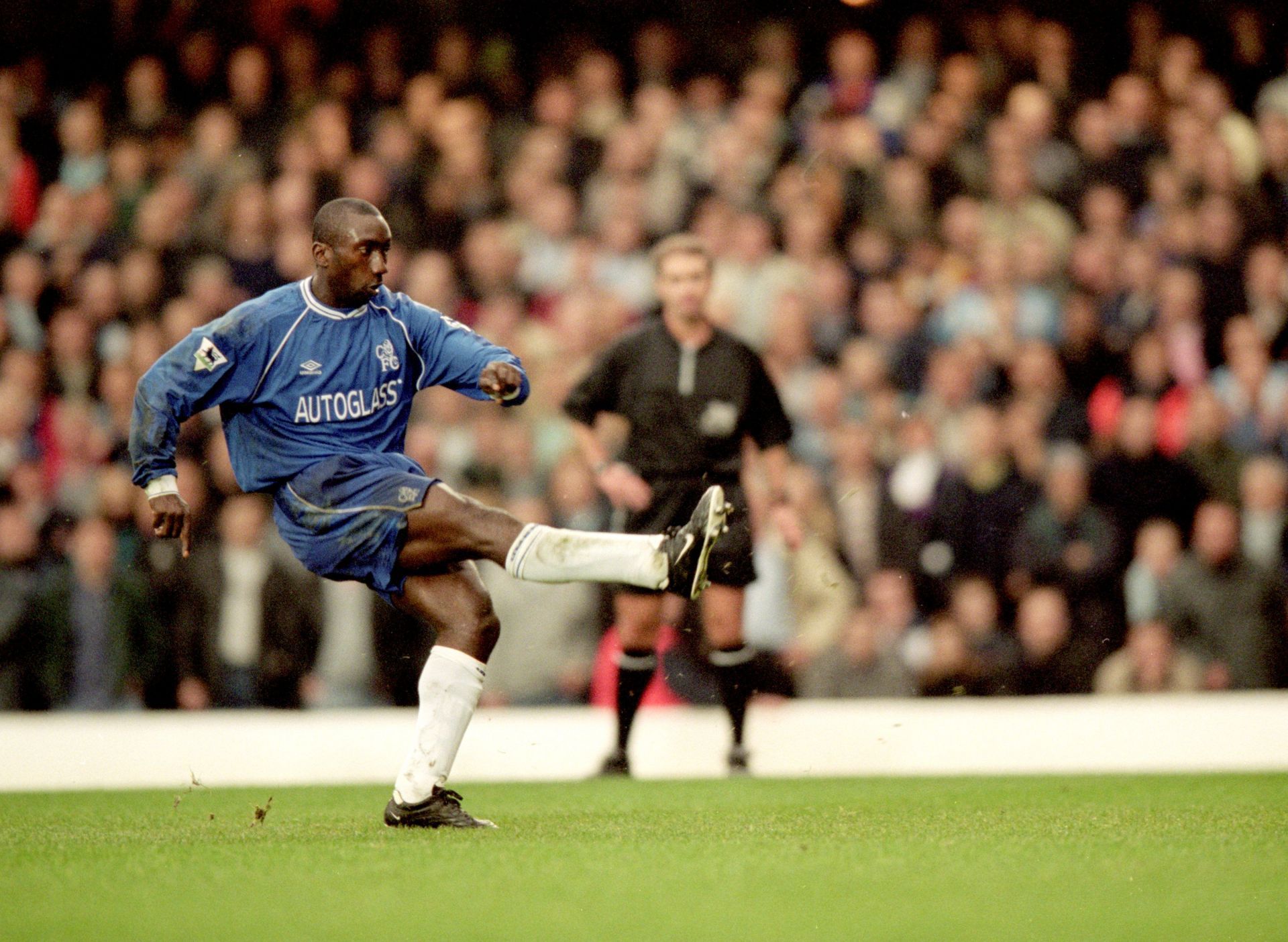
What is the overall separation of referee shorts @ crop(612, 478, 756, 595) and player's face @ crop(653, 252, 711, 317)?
2.29 ft

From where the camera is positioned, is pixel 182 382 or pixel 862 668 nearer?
pixel 182 382

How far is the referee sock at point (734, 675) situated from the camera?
24.8ft

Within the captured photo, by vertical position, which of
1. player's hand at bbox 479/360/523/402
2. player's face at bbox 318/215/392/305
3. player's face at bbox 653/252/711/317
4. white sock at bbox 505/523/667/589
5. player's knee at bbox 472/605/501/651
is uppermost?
player's face at bbox 653/252/711/317

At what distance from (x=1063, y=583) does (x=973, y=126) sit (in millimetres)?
3527

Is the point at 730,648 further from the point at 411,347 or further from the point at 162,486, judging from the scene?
the point at 162,486

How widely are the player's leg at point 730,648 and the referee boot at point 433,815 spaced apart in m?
2.20

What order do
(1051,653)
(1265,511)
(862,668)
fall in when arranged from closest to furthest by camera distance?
(862,668) → (1051,653) → (1265,511)

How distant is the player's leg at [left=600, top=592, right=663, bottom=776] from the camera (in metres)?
7.44

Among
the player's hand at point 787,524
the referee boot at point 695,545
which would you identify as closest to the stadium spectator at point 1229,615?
the player's hand at point 787,524

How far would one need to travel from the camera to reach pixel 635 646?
7.48 m

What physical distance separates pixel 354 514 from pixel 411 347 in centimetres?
63

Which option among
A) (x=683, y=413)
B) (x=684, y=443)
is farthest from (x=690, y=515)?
(x=683, y=413)

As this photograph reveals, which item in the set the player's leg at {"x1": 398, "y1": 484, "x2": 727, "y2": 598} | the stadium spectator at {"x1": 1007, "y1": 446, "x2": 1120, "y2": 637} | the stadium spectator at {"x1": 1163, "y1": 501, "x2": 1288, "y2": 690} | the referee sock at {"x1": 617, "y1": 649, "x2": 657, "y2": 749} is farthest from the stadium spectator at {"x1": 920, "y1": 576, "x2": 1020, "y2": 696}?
the player's leg at {"x1": 398, "y1": 484, "x2": 727, "y2": 598}

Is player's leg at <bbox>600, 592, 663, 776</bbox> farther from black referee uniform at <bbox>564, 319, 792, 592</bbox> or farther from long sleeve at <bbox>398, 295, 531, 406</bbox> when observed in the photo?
long sleeve at <bbox>398, 295, 531, 406</bbox>
